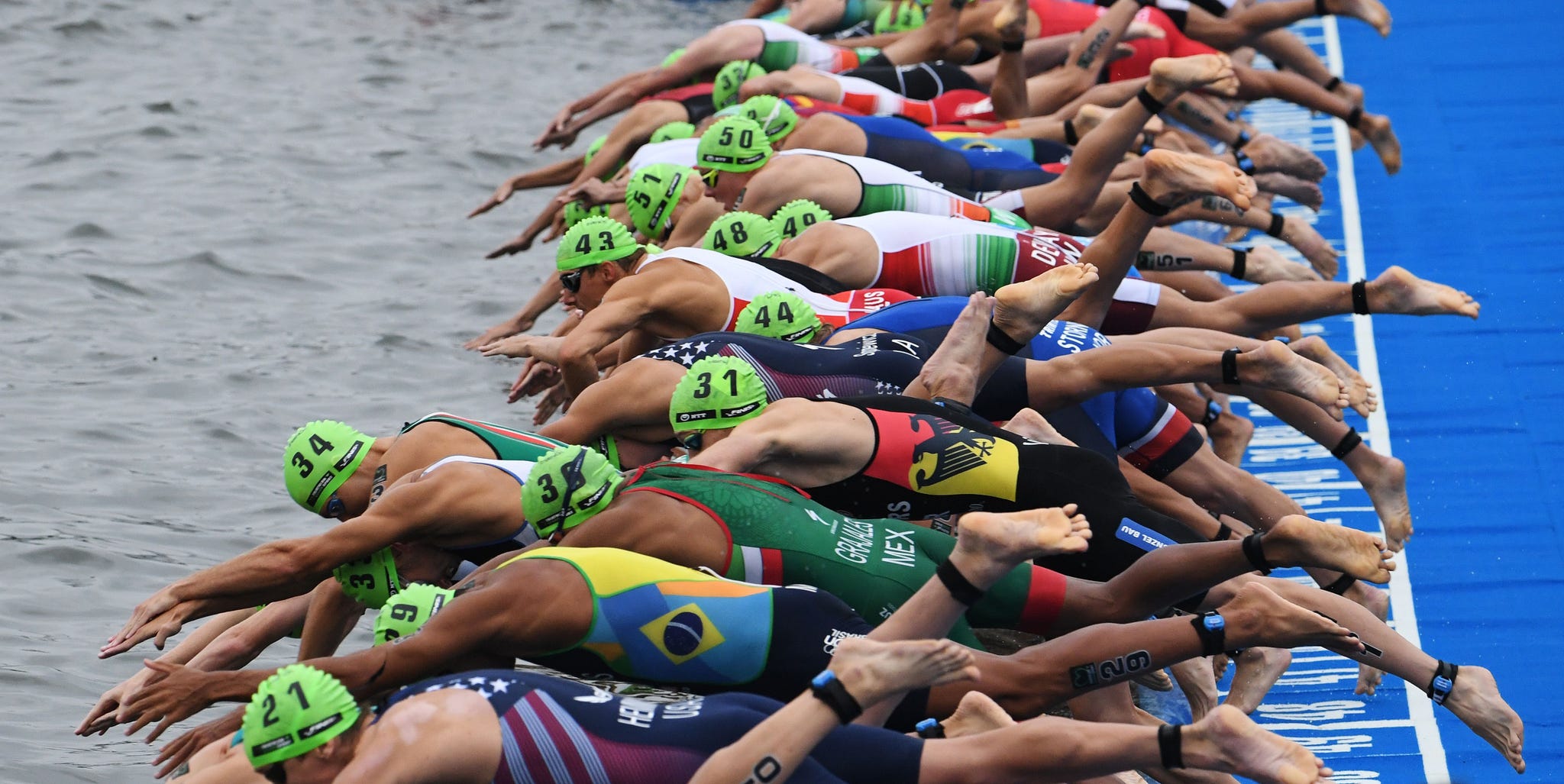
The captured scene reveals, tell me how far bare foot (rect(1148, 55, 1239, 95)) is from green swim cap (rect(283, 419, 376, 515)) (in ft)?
14.2

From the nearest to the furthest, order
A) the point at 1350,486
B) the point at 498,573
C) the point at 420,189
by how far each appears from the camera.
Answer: the point at 498,573 → the point at 1350,486 → the point at 420,189

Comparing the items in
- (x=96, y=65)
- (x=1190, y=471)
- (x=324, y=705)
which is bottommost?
(x=96, y=65)

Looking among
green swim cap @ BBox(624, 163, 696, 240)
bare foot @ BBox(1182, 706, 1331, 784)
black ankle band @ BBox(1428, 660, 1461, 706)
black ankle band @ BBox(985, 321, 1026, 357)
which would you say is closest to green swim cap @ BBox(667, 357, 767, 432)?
black ankle band @ BBox(985, 321, 1026, 357)

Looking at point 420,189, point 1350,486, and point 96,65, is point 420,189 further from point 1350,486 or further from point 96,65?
point 1350,486

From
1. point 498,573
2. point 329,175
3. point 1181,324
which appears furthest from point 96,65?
point 498,573

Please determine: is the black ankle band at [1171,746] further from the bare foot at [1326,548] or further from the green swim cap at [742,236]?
the green swim cap at [742,236]

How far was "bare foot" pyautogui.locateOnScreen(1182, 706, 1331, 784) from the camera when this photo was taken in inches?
199

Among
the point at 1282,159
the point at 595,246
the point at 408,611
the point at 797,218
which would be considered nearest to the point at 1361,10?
the point at 1282,159

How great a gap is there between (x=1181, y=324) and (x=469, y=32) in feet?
57.6

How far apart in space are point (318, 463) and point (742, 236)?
286 cm

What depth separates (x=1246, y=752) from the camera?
510cm

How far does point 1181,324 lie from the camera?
895cm

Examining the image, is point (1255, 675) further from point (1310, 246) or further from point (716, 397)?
point (1310, 246)

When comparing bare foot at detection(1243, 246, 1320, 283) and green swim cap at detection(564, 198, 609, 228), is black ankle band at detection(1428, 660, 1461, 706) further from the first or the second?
green swim cap at detection(564, 198, 609, 228)
